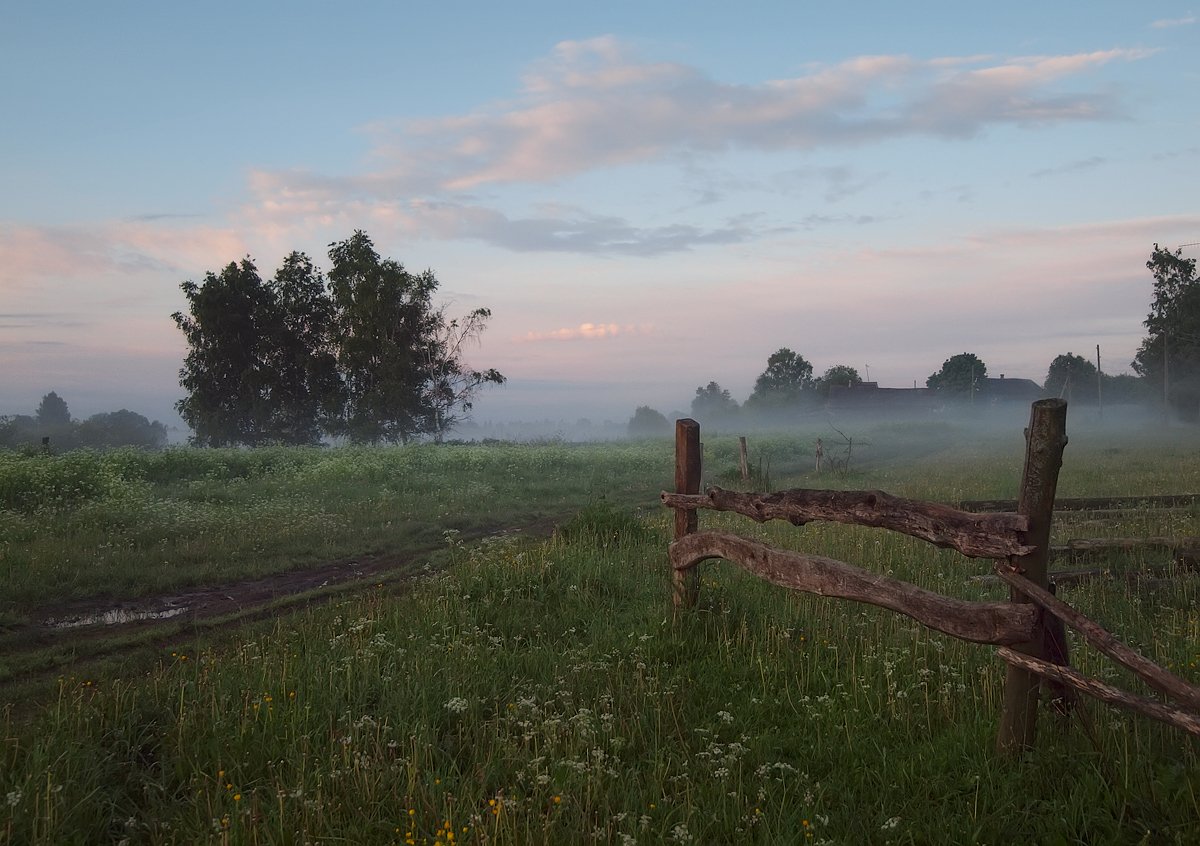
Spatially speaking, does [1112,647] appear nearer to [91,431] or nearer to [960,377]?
[91,431]

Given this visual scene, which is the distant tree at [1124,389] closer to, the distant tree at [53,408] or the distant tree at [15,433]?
the distant tree at [15,433]

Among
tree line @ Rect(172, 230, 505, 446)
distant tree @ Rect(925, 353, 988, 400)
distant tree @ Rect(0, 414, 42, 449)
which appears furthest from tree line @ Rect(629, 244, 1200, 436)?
distant tree @ Rect(0, 414, 42, 449)

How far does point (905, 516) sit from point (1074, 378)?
109m

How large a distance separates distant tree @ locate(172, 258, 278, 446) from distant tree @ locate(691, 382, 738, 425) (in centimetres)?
7414

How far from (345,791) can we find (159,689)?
2285mm

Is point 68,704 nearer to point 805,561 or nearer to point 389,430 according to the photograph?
point 805,561

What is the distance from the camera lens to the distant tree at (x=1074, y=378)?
91.9m

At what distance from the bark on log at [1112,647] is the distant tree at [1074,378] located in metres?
101

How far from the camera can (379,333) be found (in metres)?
42.4

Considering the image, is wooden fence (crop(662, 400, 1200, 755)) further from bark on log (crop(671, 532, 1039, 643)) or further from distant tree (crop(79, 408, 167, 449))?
distant tree (crop(79, 408, 167, 449))

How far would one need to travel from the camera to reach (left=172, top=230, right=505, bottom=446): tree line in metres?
42.4

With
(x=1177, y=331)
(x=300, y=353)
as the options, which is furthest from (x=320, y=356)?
(x=1177, y=331)

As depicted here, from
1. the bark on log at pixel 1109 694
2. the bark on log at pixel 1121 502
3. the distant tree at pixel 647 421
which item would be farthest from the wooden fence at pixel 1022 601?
the distant tree at pixel 647 421

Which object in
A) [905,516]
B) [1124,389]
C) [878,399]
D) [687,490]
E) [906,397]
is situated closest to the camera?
[905,516]
